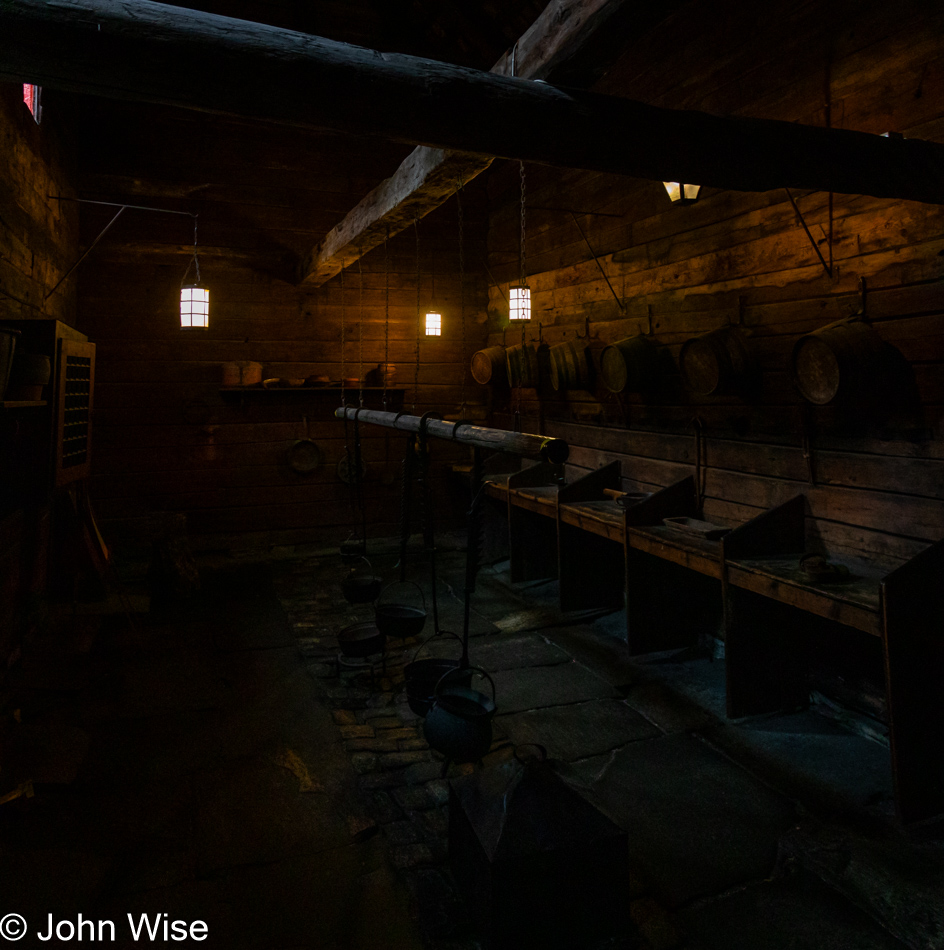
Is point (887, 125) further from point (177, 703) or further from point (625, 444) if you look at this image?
point (177, 703)

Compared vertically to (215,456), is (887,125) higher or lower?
higher

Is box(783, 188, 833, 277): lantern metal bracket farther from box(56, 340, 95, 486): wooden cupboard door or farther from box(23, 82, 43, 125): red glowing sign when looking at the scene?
box(23, 82, 43, 125): red glowing sign

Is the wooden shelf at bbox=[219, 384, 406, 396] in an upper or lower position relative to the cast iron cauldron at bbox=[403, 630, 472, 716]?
upper

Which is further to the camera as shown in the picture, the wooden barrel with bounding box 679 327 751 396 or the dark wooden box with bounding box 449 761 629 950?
the wooden barrel with bounding box 679 327 751 396

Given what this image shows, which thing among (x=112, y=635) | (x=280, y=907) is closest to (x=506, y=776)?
(x=280, y=907)

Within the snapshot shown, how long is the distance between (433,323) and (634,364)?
3.89 m

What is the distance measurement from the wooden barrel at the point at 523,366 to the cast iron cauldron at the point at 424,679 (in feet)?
14.6

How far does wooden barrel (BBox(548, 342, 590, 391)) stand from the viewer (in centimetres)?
717

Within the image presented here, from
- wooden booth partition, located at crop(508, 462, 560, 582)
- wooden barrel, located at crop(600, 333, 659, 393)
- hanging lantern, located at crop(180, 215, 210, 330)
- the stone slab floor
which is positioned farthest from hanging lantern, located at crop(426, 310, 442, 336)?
the stone slab floor

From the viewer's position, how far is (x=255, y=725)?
173 inches

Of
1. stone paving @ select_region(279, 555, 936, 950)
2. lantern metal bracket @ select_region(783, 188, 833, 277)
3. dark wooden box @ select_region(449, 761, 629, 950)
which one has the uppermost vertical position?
lantern metal bracket @ select_region(783, 188, 833, 277)

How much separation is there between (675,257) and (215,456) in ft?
20.1

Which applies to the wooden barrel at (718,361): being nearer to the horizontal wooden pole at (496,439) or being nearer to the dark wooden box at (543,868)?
the horizontal wooden pole at (496,439)

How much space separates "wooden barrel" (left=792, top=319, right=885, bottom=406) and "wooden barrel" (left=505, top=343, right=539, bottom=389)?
397 cm
